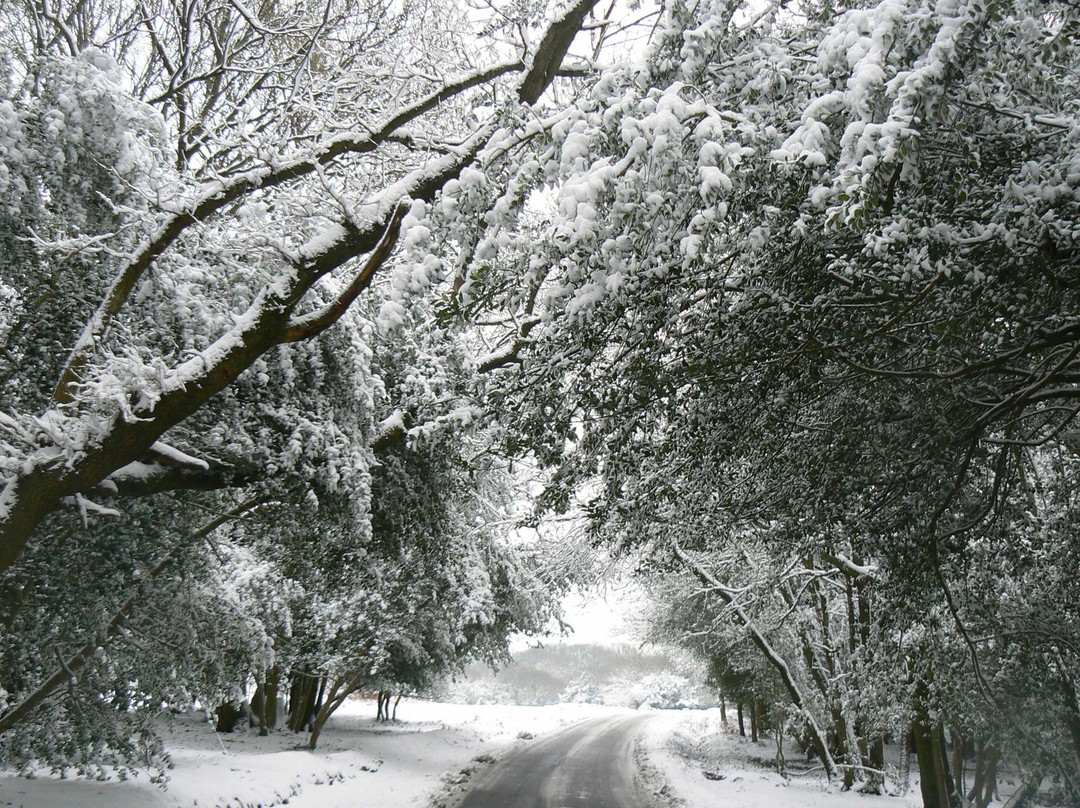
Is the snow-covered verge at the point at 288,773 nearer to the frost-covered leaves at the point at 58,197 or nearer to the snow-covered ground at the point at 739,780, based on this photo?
the snow-covered ground at the point at 739,780

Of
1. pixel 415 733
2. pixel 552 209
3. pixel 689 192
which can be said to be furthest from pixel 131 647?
pixel 415 733

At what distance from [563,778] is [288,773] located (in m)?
7.12

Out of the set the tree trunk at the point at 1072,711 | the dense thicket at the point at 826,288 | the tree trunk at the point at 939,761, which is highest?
the dense thicket at the point at 826,288

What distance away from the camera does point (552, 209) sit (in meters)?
7.52

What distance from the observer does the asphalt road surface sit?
14.1m

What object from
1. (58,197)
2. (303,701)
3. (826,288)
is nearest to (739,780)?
(303,701)

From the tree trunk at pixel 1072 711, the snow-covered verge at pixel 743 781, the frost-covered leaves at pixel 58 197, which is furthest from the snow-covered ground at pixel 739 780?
the frost-covered leaves at pixel 58 197

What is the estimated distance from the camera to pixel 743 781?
16.8 metres

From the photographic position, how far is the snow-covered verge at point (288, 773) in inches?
410

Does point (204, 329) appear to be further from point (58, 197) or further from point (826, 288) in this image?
point (826, 288)

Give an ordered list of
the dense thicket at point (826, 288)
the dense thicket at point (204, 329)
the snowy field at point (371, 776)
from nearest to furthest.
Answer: the dense thicket at point (826, 288), the dense thicket at point (204, 329), the snowy field at point (371, 776)

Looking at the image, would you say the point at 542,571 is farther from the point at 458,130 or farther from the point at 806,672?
the point at 458,130

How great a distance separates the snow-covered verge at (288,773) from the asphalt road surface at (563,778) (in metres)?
1.17

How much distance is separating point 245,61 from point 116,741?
886 centimetres
